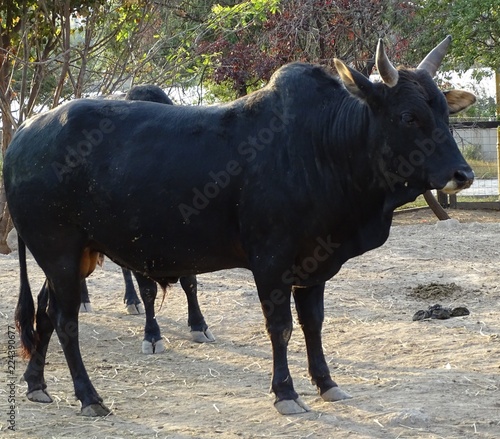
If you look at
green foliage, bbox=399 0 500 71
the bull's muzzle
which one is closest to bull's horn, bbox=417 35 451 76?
the bull's muzzle

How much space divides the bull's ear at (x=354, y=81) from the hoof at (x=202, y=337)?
305 cm

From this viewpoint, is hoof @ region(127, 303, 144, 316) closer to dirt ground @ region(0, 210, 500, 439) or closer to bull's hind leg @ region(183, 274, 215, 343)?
dirt ground @ region(0, 210, 500, 439)

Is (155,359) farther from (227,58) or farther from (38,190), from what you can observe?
(227,58)

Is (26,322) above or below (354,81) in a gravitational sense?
below

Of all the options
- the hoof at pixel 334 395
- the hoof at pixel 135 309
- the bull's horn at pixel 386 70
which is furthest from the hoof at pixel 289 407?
the hoof at pixel 135 309

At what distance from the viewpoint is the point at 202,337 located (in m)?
7.63

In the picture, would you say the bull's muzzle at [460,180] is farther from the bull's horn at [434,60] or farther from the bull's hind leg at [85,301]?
the bull's hind leg at [85,301]

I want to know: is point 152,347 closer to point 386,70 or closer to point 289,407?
point 289,407

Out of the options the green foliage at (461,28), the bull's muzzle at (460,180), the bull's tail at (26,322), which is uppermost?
the green foliage at (461,28)

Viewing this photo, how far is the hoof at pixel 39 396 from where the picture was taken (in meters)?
5.94

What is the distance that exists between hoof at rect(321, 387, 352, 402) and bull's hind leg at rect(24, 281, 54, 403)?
68.9 inches

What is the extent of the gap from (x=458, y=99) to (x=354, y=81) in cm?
69

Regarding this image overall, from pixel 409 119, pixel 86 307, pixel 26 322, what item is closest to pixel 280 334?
pixel 409 119

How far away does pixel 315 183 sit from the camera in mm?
5336
